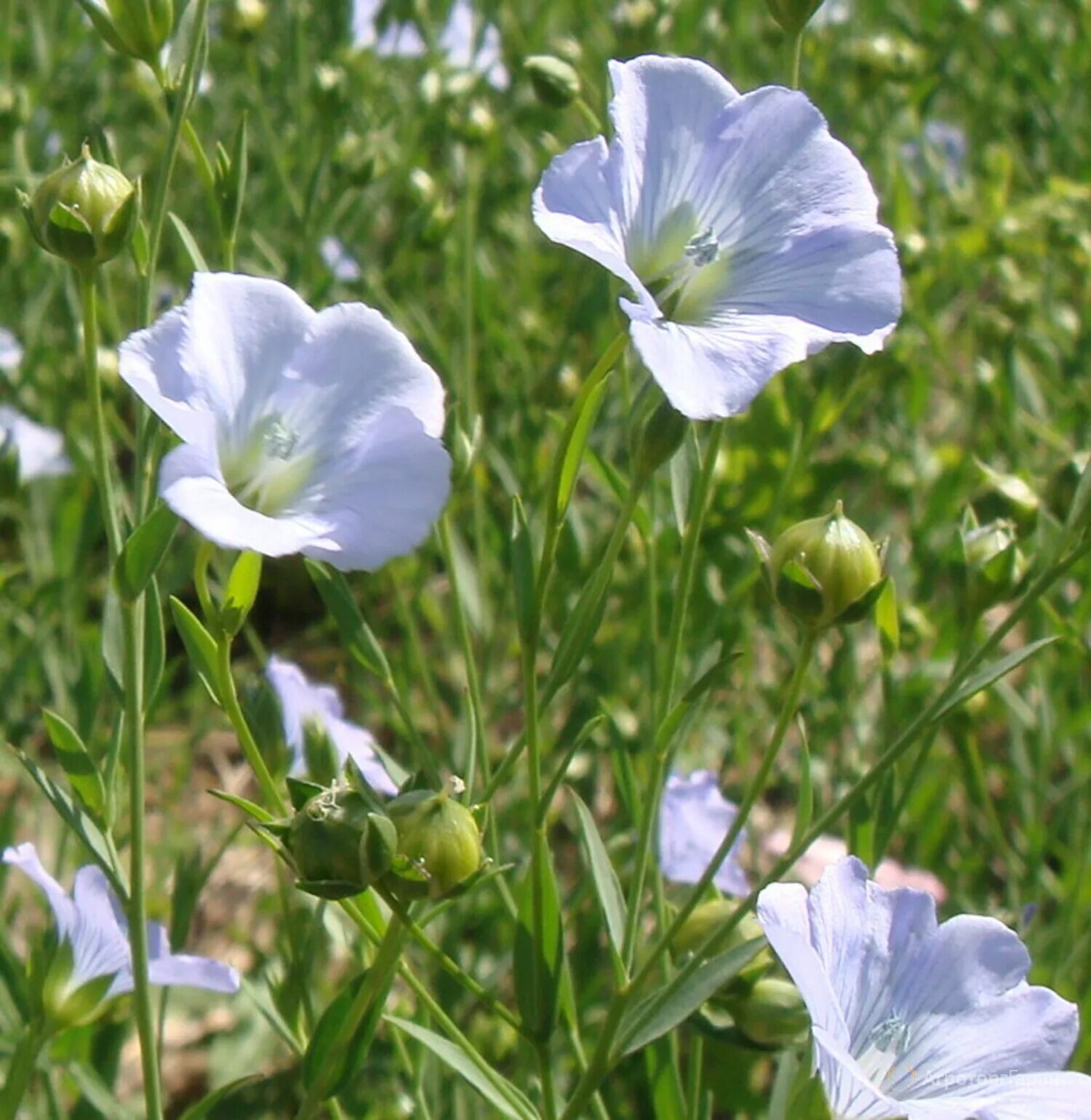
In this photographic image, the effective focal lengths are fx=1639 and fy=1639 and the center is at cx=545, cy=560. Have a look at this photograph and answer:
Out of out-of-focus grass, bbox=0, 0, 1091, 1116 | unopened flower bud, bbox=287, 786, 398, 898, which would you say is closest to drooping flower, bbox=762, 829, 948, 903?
out-of-focus grass, bbox=0, 0, 1091, 1116

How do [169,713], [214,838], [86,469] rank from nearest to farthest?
[86,469] < [214,838] < [169,713]

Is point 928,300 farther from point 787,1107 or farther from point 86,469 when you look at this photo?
point 787,1107

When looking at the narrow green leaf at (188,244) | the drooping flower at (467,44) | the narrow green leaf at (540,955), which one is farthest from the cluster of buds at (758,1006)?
the drooping flower at (467,44)

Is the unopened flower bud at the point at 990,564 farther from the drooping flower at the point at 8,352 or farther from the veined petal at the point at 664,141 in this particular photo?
the drooping flower at the point at 8,352

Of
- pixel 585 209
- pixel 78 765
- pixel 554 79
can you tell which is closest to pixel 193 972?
pixel 78 765

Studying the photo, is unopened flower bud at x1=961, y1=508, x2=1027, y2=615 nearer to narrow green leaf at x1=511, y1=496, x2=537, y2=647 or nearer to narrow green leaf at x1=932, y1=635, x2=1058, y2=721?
narrow green leaf at x1=932, y1=635, x2=1058, y2=721

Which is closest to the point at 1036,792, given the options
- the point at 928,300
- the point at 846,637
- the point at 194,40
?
the point at 846,637
